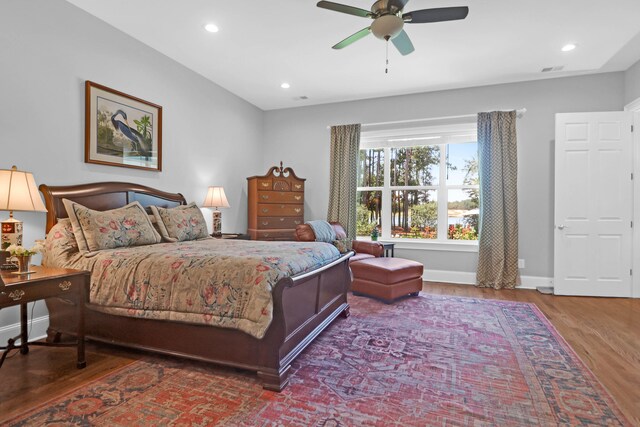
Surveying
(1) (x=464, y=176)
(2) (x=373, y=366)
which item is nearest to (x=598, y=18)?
(1) (x=464, y=176)

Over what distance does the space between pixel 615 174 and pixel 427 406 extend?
429cm

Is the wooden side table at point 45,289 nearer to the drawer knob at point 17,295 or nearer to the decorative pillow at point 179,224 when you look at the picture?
the drawer knob at point 17,295

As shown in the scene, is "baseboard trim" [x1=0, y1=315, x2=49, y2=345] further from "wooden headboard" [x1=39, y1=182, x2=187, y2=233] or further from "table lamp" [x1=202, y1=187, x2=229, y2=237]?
"table lamp" [x1=202, y1=187, x2=229, y2=237]

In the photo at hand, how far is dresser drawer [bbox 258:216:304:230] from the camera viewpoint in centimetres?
529

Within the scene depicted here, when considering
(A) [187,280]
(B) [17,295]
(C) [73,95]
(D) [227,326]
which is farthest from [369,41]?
(B) [17,295]

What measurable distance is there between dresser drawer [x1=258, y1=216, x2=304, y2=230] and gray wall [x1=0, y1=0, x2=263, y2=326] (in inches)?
33.8

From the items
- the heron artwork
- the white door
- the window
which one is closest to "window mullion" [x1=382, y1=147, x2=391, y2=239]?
the window

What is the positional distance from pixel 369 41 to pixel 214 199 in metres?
2.72

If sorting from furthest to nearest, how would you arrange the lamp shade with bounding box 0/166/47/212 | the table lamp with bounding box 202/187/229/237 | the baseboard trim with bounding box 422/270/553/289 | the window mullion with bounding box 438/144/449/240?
the window mullion with bounding box 438/144/449/240, the baseboard trim with bounding box 422/270/553/289, the table lamp with bounding box 202/187/229/237, the lamp shade with bounding box 0/166/47/212

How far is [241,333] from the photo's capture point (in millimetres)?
2068

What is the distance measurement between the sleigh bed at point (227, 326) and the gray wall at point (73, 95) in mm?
268

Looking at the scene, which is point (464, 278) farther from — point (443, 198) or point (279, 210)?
point (279, 210)

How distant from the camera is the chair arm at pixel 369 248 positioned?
478 cm

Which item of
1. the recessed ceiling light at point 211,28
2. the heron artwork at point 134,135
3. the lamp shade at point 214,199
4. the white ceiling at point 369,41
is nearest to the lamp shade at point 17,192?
the heron artwork at point 134,135
